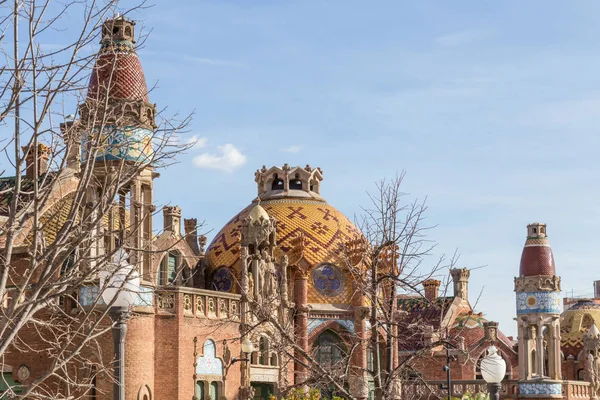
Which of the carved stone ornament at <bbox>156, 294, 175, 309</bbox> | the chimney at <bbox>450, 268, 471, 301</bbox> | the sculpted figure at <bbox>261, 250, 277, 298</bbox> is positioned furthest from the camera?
the chimney at <bbox>450, 268, 471, 301</bbox>

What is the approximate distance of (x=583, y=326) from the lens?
56.3 metres

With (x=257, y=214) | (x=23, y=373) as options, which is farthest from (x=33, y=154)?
(x=257, y=214)

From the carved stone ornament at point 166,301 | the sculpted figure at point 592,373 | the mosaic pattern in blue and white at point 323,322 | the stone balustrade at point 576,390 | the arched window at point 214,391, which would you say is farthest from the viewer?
the sculpted figure at point 592,373

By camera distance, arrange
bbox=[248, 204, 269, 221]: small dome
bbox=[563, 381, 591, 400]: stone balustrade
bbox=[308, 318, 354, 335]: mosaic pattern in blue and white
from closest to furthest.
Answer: bbox=[248, 204, 269, 221]: small dome
bbox=[308, 318, 354, 335]: mosaic pattern in blue and white
bbox=[563, 381, 591, 400]: stone balustrade

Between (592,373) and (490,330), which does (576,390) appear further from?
(490,330)

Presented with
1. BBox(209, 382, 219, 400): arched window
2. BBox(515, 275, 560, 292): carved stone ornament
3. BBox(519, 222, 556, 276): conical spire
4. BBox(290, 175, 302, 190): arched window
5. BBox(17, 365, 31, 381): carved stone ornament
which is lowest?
BBox(209, 382, 219, 400): arched window

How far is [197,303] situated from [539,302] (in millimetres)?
18721

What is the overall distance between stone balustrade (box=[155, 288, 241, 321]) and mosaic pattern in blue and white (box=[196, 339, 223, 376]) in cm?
80

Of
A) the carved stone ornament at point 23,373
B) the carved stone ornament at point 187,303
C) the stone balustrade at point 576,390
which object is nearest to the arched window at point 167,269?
the carved stone ornament at point 187,303

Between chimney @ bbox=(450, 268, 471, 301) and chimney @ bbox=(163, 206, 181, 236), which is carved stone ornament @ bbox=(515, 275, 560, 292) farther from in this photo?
chimney @ bbox=(163, 206, 181, 236)

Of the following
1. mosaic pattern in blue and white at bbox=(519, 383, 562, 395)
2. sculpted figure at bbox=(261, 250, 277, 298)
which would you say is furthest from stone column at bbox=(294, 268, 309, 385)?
mosaic pattern in blue and white at bbox=(519, 383, 562, 395)

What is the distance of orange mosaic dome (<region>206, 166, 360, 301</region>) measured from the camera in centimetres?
3978

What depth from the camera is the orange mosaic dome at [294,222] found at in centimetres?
3978

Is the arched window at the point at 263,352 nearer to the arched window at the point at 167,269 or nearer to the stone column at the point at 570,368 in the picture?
the arched window at the point at 167,269
